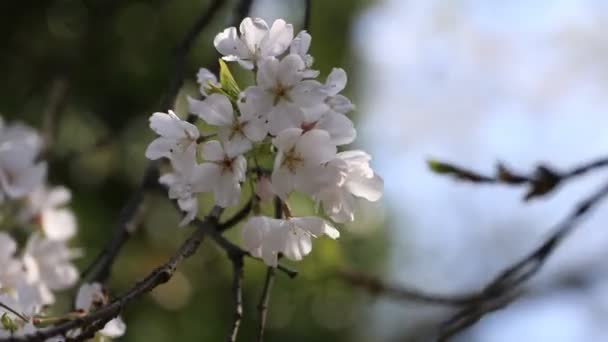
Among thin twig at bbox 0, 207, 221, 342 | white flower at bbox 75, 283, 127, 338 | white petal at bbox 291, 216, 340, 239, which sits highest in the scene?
white petal at bbox 291, 216, 340, 239

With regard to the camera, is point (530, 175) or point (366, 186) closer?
point (366, 186)

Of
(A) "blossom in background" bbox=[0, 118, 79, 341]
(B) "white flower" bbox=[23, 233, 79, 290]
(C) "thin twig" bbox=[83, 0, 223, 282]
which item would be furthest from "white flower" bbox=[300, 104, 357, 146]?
(B) "white flower" bbox=[23, 233, 79, 290]

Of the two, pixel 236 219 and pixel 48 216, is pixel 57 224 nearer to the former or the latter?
pixel 48 216

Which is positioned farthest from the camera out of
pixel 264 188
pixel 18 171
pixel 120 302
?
pixel 18 171

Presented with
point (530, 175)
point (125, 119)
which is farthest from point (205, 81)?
point (125, 119)

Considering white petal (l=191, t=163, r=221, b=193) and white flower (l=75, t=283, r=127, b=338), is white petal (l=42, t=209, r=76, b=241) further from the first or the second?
white petal (l=191, t=163, r=221, b=193)

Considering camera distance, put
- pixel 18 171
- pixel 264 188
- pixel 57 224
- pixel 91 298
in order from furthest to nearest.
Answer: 1. pixel 57 224
2. pixel 18 171
3. pixel 91 298
4. pixel 264 188

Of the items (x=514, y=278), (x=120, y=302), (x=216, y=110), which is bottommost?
(x=120, y=302)

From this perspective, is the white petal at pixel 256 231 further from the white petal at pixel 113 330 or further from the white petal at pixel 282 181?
the white petal at pixel 113 330

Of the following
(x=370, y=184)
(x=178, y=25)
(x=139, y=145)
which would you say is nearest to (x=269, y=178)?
(x=370, y=184)
